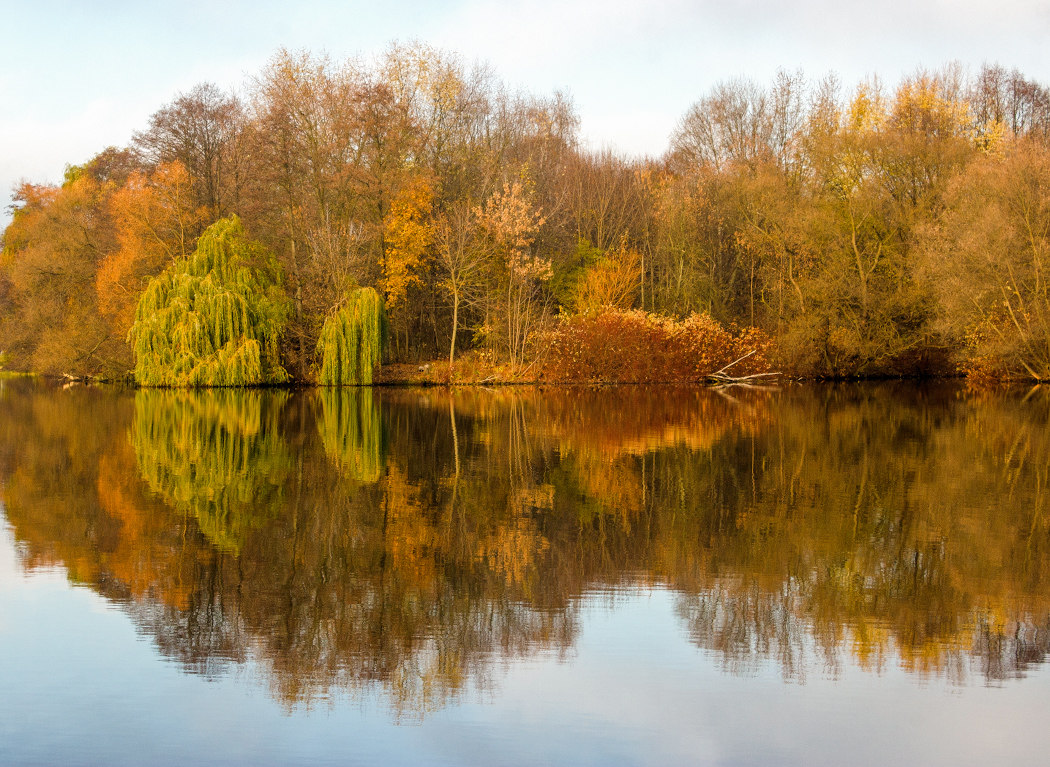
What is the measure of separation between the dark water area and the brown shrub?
20333mm

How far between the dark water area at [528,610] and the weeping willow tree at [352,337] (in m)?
19.8

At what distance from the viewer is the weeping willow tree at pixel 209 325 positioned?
101 feet

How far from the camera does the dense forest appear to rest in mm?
30703

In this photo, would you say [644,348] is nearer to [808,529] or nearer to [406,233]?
[406,233]

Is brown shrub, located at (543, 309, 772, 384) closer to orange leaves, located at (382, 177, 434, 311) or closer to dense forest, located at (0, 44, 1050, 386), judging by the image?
dense forest, located at (0, 44, 1050, 386)

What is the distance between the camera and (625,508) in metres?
8.59

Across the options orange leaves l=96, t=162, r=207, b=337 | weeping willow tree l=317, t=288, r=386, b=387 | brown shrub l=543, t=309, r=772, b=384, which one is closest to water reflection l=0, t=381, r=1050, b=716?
weeping willow tree l=317, t=288, r=386, b=387

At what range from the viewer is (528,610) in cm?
541

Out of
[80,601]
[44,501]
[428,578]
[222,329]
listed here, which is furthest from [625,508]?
[222,329]

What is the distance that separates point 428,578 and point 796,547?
294 centimetres

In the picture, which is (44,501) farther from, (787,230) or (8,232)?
(8,232)

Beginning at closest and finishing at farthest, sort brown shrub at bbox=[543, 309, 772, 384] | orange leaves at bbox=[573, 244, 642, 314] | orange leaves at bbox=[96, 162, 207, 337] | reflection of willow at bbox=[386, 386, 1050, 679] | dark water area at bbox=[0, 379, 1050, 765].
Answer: dark water area at bbox=[0, 379, 1050, 765] → reflection of willow at bbox=[386, 386, 1050, 679] → brown shrub at bbox=[543, 309, 772, 384] → orange leaves at bbox=[96, 162, 207, 337] → orange leaves at bbox=[573, 244, 642, 314]

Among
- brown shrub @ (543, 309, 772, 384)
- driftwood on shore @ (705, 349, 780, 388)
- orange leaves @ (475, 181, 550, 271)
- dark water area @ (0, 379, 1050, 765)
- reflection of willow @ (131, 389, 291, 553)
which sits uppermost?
orange leaves @ (475, 181, 550, 271)

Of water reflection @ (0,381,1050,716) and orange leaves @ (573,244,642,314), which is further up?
orange leaves @ (573,244,642,314)
